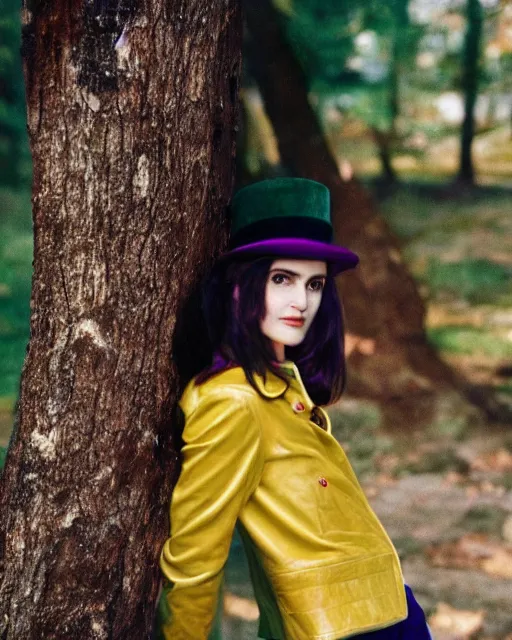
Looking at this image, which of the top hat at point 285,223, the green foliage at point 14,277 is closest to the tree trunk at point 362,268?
the green foliage at point 14,277

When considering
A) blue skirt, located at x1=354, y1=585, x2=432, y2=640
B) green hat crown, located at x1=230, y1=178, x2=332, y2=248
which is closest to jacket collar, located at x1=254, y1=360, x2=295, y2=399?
green hat crown, located at x1=230, y1=178, x2=332, y2=248

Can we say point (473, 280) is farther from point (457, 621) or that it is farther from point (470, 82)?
point (457, 621)

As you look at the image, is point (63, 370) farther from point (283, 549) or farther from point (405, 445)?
point (405, 445)

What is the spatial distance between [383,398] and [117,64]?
4.58m

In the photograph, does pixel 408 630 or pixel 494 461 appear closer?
pixel 408 630

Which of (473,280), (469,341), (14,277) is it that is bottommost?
(469,341)

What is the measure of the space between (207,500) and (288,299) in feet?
1.69

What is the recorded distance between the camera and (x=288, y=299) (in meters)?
1.96

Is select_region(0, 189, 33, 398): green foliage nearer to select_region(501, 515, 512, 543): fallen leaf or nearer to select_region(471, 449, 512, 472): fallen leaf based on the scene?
select_region(471, 449, 512, 472): fallen leaf

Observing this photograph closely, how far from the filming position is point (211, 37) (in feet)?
6.37

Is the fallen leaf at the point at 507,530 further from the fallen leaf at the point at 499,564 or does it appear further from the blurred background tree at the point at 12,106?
the blurred background tree at the point at 12,106

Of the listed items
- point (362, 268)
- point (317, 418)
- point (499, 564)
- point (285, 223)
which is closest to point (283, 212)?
point (285, 223)

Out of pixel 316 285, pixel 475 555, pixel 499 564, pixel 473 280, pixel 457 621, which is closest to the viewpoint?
pixel 316 285

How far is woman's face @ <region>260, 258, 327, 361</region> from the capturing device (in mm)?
1952
